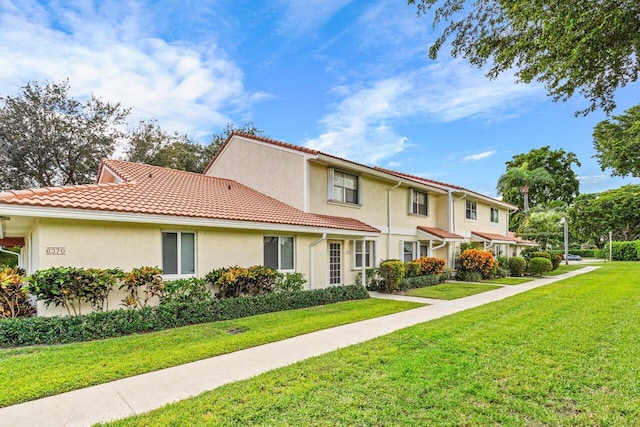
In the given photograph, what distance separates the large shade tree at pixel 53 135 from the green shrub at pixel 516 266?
30.7 m

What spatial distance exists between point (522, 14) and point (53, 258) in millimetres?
11015

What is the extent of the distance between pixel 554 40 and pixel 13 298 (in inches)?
488

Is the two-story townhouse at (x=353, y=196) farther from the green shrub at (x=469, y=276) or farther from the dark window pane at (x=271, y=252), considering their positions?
the dark window pane at (x=271, y=252)

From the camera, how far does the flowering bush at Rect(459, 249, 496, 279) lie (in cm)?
1978

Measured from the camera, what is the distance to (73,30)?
505 inches

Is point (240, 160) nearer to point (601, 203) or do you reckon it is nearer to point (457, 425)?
point (457, 425)

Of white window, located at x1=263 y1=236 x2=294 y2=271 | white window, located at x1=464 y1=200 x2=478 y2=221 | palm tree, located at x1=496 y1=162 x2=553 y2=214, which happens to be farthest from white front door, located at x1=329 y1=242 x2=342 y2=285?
palm tree, located at x1=496 y1=162 x2=553 y2=214

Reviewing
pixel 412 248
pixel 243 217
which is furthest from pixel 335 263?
pixel 412 248

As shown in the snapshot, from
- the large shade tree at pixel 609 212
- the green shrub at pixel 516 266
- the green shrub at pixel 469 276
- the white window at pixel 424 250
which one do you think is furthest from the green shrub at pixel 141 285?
the large shade tree at pixel 609 212

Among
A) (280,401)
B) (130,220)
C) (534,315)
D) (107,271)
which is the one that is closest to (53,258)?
(107,271)

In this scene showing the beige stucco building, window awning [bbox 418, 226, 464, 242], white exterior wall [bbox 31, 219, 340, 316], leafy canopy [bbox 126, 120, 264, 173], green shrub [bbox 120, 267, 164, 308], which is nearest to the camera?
white exterior wall [bbox 31, 219, 340, 316]

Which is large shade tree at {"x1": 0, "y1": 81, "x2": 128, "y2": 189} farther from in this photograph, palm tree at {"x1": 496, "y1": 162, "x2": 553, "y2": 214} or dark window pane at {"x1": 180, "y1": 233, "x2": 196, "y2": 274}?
palm tree at {"x1": 496, "y1": 162, "x2": 553, "y2": 214}

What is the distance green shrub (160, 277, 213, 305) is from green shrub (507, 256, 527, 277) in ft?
67.1

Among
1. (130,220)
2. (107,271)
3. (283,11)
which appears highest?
(283,11)
